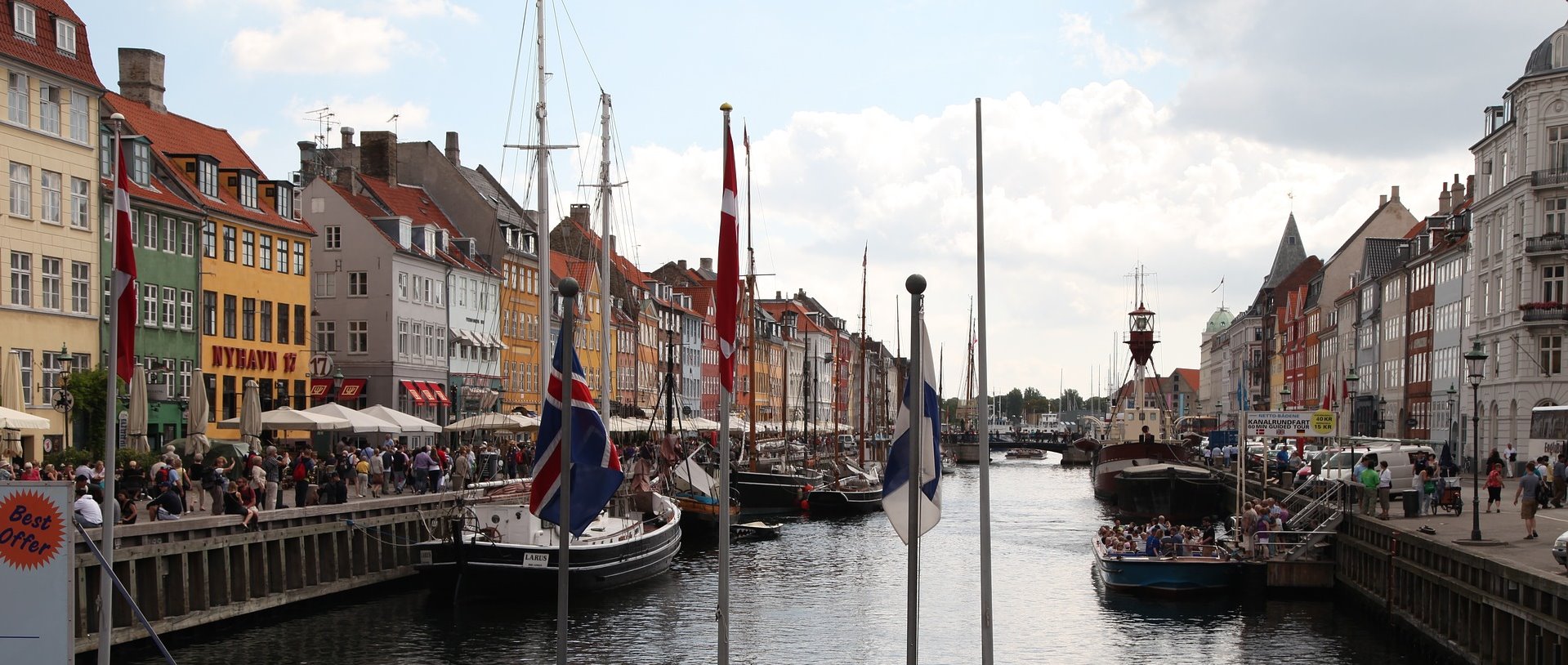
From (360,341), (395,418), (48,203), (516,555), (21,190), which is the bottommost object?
(516,555)

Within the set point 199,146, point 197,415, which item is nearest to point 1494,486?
point 197,415

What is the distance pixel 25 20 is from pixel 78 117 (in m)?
3.73

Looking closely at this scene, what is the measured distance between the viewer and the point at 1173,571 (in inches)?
1630

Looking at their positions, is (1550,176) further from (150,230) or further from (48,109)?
(48,109)

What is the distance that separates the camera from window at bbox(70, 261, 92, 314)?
51.5 metres

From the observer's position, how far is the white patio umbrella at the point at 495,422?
49122mm

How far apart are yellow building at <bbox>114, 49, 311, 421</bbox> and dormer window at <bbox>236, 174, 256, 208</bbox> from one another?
0.15 ft

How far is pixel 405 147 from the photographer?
94.7 metres

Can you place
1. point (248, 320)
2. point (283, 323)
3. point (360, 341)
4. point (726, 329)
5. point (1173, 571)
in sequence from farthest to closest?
point (360, 341), point (283, 323), point (248, 320), point (1173, 571), point (726, 329)

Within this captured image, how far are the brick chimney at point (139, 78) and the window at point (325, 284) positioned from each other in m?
14.4

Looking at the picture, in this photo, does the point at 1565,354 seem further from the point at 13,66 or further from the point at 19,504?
the point at 19,504

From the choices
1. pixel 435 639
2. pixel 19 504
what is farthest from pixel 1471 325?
pixel 19 504

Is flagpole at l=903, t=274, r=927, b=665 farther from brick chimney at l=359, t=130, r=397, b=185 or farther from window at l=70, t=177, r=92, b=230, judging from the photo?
brick chimney at l=359, t=130, r=397, b=185

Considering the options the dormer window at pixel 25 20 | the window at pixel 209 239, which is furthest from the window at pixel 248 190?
the dormer window at pixel 25 20
